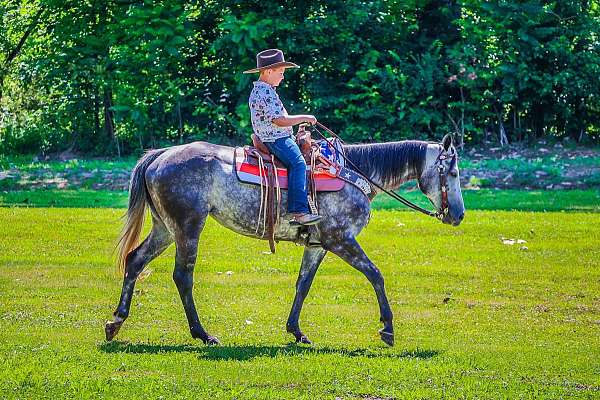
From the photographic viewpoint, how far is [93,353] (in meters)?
11.6

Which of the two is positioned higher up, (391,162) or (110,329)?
(391,162)

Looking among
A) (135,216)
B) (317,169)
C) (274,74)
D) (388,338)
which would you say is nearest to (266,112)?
(274,74)

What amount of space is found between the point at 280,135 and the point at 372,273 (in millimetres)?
1844

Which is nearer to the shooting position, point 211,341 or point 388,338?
point 211,341

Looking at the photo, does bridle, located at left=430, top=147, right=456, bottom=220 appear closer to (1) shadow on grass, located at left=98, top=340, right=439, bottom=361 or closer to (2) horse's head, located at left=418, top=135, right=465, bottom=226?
(2) horse's head, located at left=418, top=135, right=465, bottom=226

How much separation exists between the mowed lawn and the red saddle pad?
172cm

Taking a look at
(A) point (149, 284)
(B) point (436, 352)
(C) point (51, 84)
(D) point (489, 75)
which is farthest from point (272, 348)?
(C) point (51, 84)

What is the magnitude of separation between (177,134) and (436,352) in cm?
2152

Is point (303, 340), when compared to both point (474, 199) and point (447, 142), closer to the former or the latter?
point (447, 142)

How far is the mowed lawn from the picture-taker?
1056 cm

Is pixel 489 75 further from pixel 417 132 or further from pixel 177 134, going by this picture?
pixel 177 134

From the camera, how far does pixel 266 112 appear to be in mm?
12523

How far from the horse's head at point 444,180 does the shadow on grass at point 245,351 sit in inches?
75.7

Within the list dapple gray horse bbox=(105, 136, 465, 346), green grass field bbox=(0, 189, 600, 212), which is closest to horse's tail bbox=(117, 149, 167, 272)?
dapple gray horse bbox=(105, 136, 465, 346)
